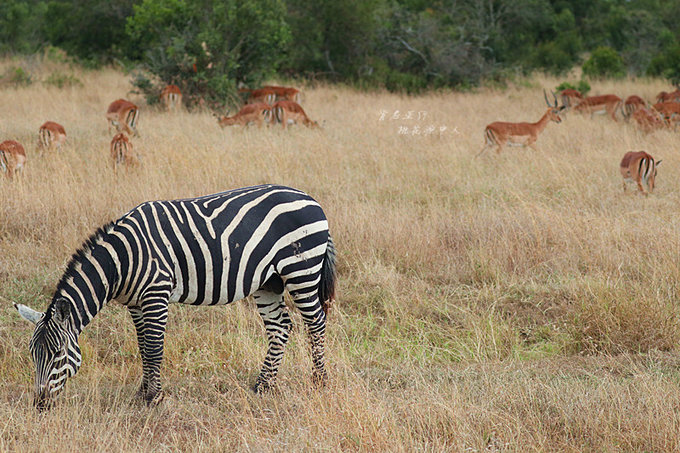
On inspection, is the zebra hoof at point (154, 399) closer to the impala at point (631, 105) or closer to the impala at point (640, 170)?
the impala at point (640, 170)

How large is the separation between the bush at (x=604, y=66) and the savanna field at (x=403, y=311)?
11.0m

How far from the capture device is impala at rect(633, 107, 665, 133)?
44.1 ft

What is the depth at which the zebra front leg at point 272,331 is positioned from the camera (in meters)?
4.63

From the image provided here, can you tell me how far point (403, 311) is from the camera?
6.06 meters

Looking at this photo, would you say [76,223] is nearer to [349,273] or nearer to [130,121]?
[349,273]

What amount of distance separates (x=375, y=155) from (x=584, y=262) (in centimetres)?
496

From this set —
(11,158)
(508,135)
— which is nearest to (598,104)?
(508,135)

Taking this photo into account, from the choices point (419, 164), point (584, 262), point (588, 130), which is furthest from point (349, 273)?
point (588, 130)

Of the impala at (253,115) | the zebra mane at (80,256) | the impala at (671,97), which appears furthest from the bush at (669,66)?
the zebra mane at (80,256)

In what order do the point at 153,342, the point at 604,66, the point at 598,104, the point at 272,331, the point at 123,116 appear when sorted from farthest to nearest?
the point at 604,66
the point at 598,104
the point at 123,116
the point at 272,331
the point at 153,342

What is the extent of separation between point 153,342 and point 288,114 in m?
10.6

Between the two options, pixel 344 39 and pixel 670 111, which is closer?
pixel 670 111

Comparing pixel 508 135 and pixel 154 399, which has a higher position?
pixel 508 135

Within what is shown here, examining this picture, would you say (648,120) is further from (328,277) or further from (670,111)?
(328,277)
